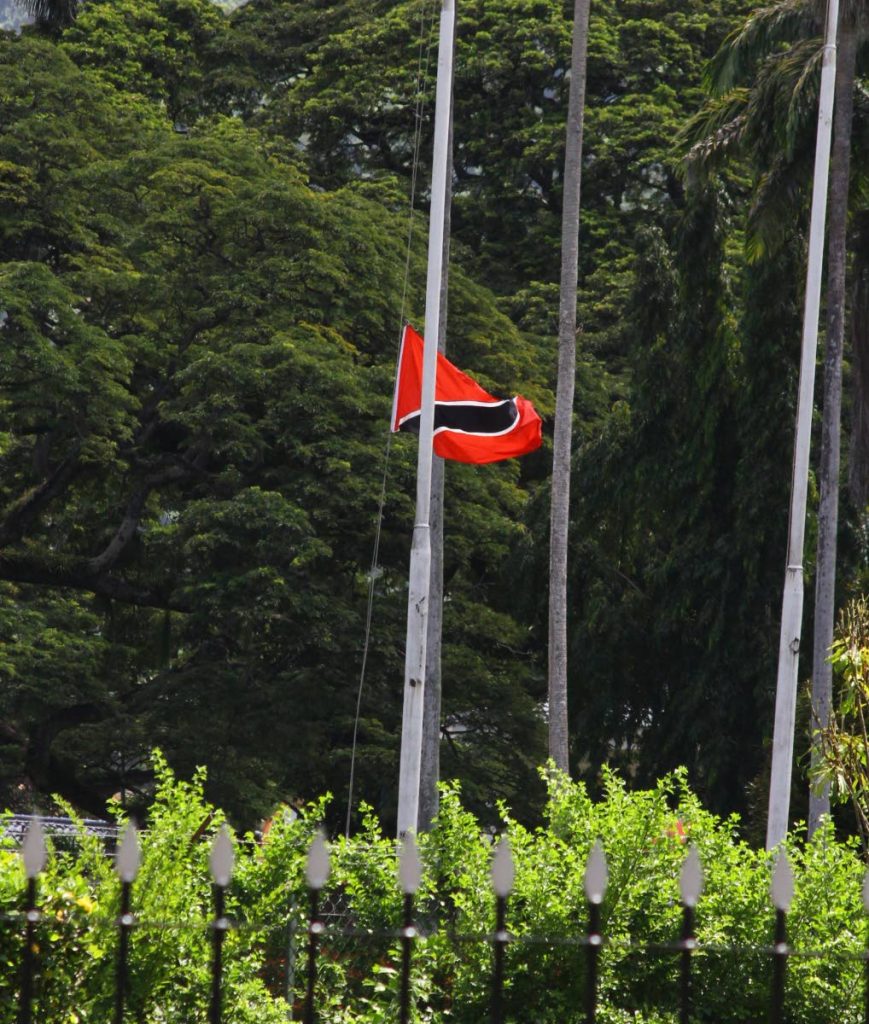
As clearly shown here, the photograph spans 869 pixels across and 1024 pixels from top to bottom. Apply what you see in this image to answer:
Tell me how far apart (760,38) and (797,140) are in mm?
1563

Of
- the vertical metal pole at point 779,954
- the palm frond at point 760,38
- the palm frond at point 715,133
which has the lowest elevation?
the vertical metal pole at point 779,954

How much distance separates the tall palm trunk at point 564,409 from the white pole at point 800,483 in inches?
116

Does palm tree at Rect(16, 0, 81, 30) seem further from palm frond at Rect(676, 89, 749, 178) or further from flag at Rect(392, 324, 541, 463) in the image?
flag at Rect(392, 324, 541, 463)

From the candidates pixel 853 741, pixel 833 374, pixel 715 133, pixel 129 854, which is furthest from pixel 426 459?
pixel 715 133

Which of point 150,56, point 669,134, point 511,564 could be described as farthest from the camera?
point 150,56

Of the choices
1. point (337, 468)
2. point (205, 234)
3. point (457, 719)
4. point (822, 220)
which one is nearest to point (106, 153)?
point (205, 234)

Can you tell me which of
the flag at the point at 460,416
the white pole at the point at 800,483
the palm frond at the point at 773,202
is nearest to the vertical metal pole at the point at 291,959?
the flag at the point at 460,416

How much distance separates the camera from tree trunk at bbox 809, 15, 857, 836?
16078mm

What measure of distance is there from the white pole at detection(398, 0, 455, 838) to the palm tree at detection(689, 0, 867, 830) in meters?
4.39

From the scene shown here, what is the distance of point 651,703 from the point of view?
2166cm

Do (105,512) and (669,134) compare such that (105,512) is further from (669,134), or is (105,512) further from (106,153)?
(669,134)

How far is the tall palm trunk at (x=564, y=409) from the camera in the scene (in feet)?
55.2

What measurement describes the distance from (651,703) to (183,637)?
5.93 m

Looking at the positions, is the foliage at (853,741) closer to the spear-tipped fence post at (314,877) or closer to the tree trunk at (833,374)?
the tree trunk at (833,374)
